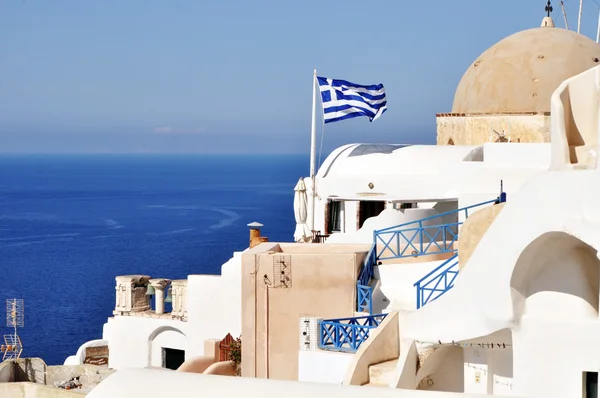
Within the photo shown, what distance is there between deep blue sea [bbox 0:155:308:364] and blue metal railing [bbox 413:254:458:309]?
38082 mm

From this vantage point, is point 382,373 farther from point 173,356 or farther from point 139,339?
point 139,339

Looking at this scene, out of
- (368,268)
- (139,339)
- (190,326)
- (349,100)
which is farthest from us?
(139,339)

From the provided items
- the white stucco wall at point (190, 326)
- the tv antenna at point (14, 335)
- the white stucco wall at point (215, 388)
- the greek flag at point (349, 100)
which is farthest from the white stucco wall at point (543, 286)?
the tv antenna at point (14, 335)

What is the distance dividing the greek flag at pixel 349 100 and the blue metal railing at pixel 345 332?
9.65m

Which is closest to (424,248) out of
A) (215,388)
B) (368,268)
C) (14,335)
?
(368,268)

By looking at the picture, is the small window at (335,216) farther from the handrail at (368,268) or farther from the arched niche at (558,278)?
the arched niche at (558,278)

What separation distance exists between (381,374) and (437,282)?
7.17 feet

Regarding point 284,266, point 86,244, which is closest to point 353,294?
point 284,266

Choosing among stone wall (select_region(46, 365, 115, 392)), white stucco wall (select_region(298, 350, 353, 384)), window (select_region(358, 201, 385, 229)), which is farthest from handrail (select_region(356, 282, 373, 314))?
stone wall (select_region(46, 365, 115, 392))

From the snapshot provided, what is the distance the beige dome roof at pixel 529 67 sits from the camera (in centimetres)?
2422

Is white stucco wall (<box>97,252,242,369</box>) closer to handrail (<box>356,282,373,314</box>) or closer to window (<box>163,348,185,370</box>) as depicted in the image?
window (<box>163,348,185,370</box>)

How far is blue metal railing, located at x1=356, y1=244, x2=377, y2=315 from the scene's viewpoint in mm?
16953

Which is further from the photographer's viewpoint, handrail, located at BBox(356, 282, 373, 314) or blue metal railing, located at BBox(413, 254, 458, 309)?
handrail, located at BBox(356, 282, 373, 314)

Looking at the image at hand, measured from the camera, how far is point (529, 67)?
79.9ft
